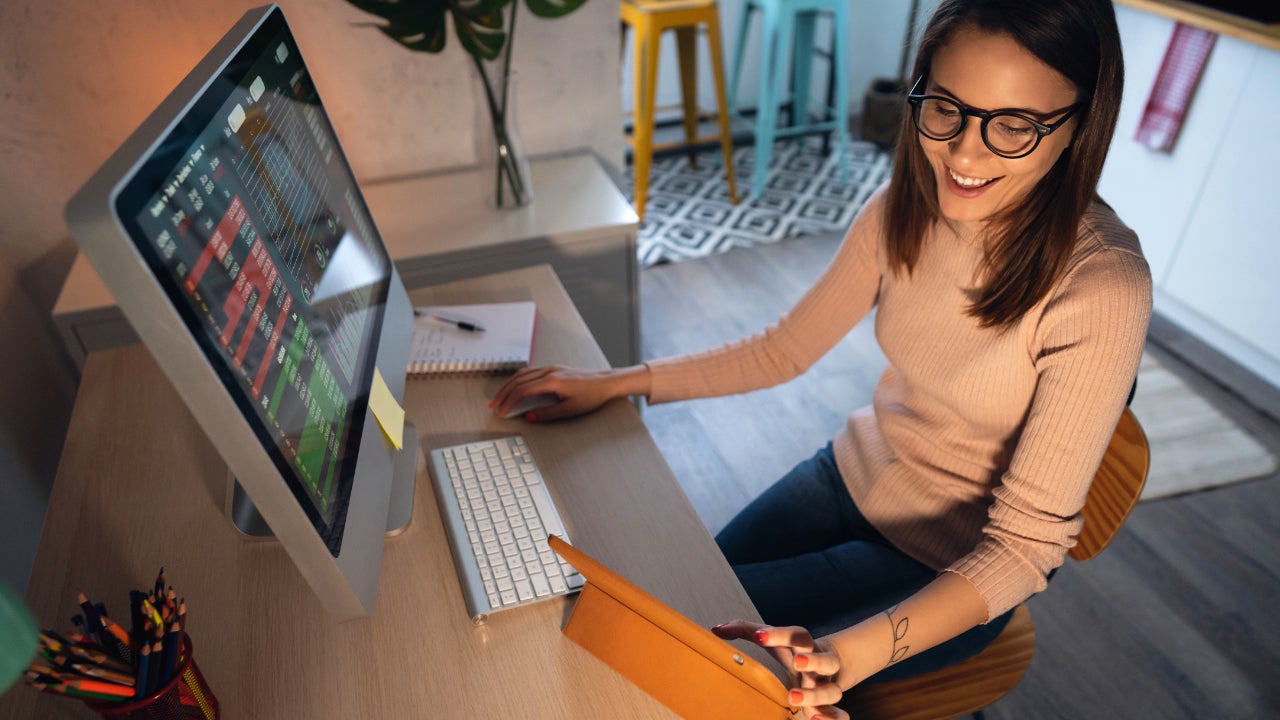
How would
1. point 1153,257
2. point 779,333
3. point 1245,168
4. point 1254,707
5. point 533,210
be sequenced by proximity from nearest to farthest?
1. point 779,333
2. point 1254,707
3. point 533,210
4. point 1245,168
5. point 1153,257

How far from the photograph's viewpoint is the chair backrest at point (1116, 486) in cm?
104

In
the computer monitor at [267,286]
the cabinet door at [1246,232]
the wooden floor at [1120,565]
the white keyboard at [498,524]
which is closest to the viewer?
the computer monitor at [267,286]

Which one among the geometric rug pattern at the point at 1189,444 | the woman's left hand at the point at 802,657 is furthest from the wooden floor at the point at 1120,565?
the woman's left hand at the point at 802,657

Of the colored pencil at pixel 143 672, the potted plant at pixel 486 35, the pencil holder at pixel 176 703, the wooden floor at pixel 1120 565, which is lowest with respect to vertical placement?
the wooden floor at pixel 1120 565

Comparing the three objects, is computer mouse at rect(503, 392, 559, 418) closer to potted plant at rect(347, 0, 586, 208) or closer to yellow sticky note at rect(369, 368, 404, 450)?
yellow sticky note at rect(369, 368, 404, 450)

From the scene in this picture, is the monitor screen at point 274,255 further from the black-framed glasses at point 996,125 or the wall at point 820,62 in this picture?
the wall at point 820,62

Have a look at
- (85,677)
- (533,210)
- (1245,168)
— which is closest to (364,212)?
(85,677)

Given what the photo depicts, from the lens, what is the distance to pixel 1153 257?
109 inches

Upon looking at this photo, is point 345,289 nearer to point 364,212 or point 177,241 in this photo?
point 364,212

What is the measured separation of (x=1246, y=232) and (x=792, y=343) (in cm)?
192

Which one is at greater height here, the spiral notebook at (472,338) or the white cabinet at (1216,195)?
the spiral notebook at (472,338)

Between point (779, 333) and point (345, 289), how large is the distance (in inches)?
26.9

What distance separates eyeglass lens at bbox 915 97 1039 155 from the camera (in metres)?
0.93

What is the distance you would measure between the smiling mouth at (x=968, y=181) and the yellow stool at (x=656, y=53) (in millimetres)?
2267
